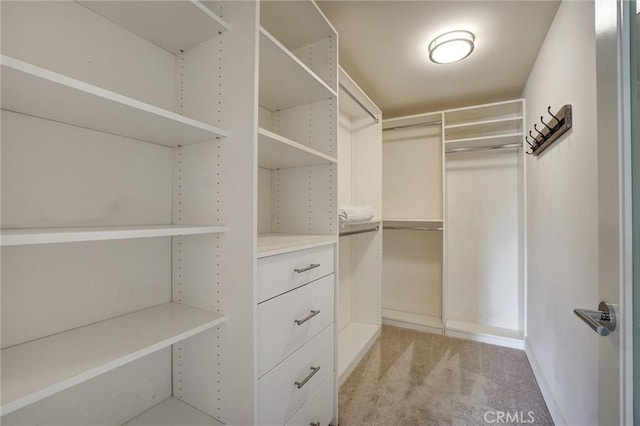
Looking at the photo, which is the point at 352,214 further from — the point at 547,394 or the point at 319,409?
the point at 547,394

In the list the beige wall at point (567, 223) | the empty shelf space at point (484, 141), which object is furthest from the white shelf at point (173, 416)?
the empty shelf space at point (484, 141)

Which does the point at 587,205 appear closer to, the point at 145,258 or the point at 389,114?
the point at 145,258

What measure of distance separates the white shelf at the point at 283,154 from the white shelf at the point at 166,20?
42 centimetres

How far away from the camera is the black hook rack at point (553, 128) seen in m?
1.37

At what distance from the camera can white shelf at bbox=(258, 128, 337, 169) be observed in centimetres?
106

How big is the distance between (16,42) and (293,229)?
→ 1226 millimetres

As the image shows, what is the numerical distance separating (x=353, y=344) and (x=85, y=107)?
2349 mm

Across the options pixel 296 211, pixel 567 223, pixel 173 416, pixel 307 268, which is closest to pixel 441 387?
pixel 567 223

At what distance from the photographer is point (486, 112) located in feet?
8.57

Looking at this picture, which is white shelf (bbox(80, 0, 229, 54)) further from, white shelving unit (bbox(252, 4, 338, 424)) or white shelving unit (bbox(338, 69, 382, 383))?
white shelving unit (bbox(338, 69, 382, 383))

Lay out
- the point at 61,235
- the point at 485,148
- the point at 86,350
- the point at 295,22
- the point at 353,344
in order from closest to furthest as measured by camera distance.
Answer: the point at 61,235 → the point at 86,350 → the point at 295,22 → the point at 353,344 → the point at 485,148

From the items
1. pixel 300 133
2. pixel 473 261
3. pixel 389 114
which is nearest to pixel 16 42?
pixel 300 133

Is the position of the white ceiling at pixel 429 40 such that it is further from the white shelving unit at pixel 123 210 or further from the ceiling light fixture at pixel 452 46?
the white shelving unit at pixel 123 210

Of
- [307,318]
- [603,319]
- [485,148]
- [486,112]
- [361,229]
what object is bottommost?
[307,318]
